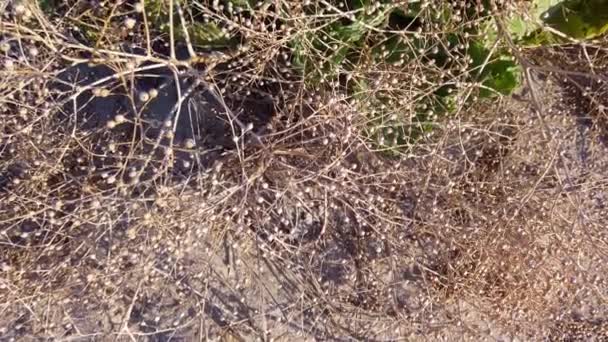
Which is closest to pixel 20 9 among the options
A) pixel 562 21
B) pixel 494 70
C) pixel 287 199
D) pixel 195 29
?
pixel 195 29

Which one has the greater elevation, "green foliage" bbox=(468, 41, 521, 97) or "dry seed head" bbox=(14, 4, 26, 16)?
"dry seed head" bbox=(14, 4, 26, 16)

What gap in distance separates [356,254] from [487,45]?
729 millimetres

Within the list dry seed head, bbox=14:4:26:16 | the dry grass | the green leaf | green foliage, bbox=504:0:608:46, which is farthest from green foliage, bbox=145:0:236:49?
the green leaf

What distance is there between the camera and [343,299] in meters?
1.94

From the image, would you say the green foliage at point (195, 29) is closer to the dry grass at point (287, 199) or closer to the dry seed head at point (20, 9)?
the dry grass at point (287, 199)

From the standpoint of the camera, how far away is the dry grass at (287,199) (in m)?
1.64

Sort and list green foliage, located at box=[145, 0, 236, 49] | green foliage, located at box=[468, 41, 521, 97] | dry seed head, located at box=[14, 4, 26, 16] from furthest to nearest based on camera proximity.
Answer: green foliage, located at box=[468, 41, 521, 97] → green foliage, located at box=[145, 0, 236, 49] → dry seed head, located at box=[14, 4, 26, 16]

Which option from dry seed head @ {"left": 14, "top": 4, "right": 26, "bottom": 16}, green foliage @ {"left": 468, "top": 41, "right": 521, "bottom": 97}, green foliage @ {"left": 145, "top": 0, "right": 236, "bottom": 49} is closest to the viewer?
dry seed head @ {"left": 14, "top": 4, "right": 26, "bottom": 16}

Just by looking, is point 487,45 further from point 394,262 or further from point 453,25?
point 394,262

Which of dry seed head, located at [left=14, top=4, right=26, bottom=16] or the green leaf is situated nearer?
dry seed head, located at [left=14, top=4, right=26, bottom=16]

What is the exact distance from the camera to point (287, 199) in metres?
1.83

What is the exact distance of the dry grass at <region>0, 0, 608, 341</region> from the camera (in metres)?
1.64

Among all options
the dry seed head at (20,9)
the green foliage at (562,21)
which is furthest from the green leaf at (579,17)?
the dry seed head at (20,9)

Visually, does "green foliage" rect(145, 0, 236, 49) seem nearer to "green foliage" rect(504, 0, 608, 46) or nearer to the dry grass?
the dry grass
